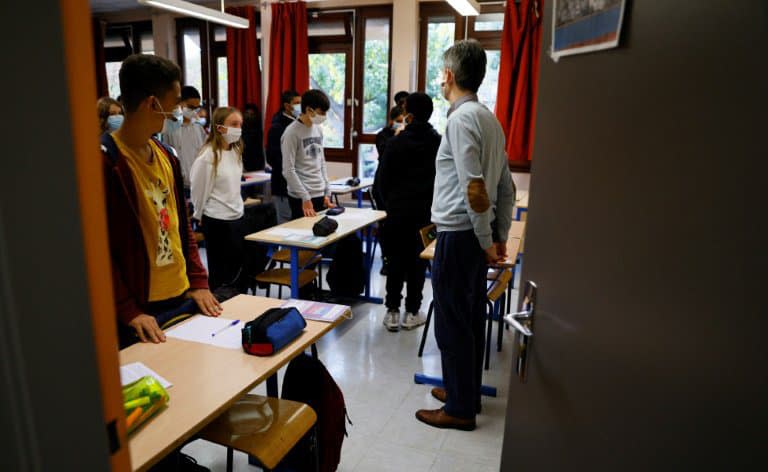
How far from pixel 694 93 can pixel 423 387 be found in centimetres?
250

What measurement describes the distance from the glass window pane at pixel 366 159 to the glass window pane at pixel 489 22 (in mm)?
1984

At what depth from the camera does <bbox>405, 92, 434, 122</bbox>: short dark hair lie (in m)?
3.13

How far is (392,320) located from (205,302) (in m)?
1.95

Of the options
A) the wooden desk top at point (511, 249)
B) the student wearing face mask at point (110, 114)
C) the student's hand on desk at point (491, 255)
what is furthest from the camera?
the student wearing face mask at point (110, 114)

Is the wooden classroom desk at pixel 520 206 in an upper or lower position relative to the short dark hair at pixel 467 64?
lower

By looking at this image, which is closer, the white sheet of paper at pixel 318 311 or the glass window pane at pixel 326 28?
the white sheet of paper at pixel 318 311

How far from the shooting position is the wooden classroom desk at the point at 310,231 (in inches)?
124

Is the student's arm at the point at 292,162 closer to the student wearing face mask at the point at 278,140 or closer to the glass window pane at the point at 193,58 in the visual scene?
the student wearing face mask at the point at 278,140

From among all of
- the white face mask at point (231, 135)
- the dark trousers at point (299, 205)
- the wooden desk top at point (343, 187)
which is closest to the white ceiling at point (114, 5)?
the wooden desk top at point (343, 187)

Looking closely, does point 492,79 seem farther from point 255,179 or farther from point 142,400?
point 142,400

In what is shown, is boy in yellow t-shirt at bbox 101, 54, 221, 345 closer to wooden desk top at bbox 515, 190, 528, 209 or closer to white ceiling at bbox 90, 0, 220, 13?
wooden desk top at bbox 515, 190, 528, 209

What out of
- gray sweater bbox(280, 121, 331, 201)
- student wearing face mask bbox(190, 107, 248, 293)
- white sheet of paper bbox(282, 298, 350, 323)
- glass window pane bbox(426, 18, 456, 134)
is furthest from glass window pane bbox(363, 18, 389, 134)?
white sheet of paper bbox(282, 298, 350, 323)

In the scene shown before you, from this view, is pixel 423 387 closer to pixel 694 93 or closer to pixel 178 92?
pixel 178 92

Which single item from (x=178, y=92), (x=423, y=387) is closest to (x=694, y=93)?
(x=178, y=92)
